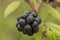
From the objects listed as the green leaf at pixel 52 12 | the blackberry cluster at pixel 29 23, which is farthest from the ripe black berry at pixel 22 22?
the green leaf at pixel 52 12

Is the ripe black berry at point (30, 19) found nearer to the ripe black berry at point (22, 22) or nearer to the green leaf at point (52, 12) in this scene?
the ripe black berry at point (22, 22)

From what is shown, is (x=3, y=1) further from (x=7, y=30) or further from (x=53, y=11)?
(x=53, y=11)

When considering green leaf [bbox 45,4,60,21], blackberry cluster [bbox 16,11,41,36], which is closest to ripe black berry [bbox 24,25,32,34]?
blackberry cluster [bbox 16,11,41,36]

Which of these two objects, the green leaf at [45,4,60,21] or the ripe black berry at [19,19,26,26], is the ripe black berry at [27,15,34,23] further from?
the green leaf at [45,4,60,21]

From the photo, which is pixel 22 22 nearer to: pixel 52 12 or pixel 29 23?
pixel 29 23

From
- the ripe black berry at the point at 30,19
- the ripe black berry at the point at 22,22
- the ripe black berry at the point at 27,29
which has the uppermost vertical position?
the ripe black berry at the point at 30,19

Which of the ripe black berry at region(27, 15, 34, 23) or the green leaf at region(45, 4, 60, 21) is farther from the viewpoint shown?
the green leaf at region(45, 4, 60, 21)

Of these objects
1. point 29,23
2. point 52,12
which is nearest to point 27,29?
point 29,23

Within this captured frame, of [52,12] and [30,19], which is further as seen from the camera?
[52,12]
